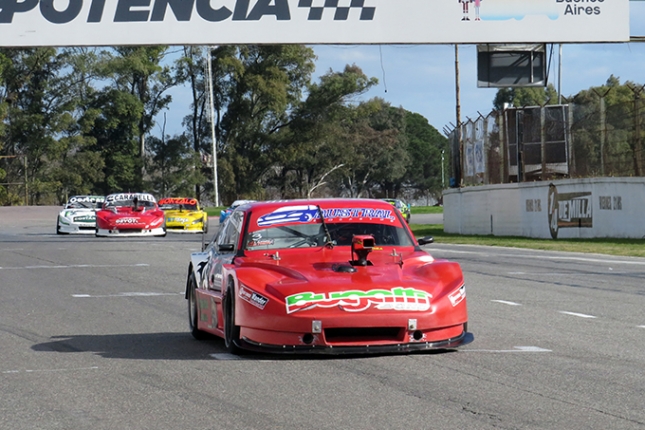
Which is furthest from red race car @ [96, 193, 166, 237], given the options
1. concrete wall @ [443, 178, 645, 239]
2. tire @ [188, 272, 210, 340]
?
tire @ [188, 272, 210, 340]

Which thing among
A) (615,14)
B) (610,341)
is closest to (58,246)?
(615,14)

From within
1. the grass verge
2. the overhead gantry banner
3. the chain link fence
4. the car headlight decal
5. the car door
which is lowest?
the grass verge

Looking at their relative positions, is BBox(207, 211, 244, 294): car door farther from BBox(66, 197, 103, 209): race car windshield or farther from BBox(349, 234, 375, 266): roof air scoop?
BBox(66, 197, 103, 209): race car windshield

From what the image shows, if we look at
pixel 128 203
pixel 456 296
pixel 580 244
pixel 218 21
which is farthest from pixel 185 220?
pixel 456 296

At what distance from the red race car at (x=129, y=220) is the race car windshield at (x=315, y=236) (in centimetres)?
2392

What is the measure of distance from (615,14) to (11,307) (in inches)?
814

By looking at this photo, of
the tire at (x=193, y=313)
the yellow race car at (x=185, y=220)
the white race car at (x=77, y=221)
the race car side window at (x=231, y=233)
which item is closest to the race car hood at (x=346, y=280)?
the race car side window at (x=231, y=233)

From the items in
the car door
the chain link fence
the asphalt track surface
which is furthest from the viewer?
the chain link fence

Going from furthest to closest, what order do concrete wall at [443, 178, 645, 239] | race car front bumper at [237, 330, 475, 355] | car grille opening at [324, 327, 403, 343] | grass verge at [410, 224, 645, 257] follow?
concrete wall at [443, 178, 645, 239]
grass verge at [410, 224, 645, 257]
car grille opening at [324, 327, 403, 343]
race car front bumper at [237, 330, 475, 355]

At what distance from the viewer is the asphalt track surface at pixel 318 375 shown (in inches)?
244

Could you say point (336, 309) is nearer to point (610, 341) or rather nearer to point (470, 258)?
point (610, 341)

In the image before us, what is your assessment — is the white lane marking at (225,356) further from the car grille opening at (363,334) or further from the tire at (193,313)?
the tire at (193,313)

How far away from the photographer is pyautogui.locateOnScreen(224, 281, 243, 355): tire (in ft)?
28.2

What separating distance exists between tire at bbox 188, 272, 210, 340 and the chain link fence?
21.8 meters
